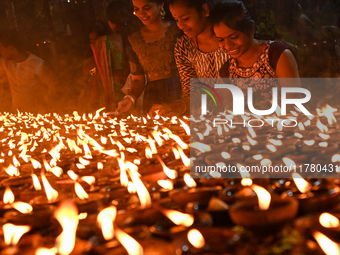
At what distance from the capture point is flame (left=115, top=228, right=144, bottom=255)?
805 mm

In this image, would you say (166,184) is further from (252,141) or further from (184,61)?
(184,61)

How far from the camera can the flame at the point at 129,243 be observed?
0.80 m

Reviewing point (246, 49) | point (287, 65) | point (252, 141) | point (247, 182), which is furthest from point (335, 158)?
point (246, 49)

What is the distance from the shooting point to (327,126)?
209 centimetres

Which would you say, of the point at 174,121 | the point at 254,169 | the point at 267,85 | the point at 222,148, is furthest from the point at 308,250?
the point at 267,85

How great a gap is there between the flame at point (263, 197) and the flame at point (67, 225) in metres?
0.49

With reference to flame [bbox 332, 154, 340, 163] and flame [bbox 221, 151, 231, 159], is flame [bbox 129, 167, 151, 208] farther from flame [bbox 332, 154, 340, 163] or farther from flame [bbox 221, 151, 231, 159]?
flame [bbox 332, 154, 340, 163]

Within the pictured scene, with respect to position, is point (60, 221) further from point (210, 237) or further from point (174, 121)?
point (174, 121)

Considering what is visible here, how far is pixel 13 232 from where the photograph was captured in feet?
3.34

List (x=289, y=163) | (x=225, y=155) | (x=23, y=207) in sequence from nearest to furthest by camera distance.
Answer: 1. (x=23, y=207)
2. (x=289, y=163)
3. (x=225, y=155)

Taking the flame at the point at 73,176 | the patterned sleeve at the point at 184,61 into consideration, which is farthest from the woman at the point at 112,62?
the flame at the point at 73,176

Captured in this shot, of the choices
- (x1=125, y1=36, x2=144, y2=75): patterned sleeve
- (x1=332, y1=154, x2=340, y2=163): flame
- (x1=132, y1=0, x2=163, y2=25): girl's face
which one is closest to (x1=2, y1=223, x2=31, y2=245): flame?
(x1=332, y1=154, x2=340, y2=163): flame

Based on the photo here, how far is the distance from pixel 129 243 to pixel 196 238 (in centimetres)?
15

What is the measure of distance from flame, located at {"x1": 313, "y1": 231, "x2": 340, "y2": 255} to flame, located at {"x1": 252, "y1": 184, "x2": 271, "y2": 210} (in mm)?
180
